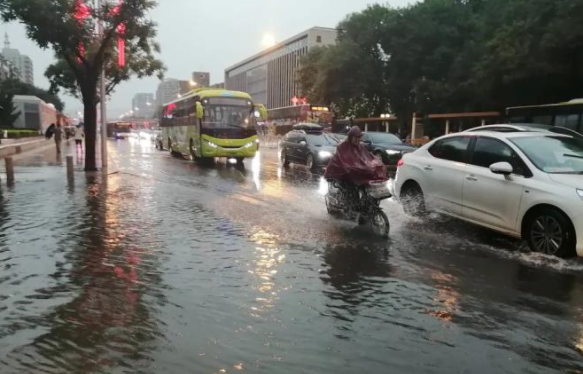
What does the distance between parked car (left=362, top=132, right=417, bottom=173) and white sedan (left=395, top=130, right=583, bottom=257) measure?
40.8 feet

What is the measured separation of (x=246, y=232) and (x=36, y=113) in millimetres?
56334

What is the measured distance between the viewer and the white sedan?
6473 millimetres

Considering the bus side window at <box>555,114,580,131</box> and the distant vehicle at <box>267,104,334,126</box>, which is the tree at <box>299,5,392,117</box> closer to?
the distant vehicle at <box>267,104,334,126</box>

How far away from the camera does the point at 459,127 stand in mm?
32469

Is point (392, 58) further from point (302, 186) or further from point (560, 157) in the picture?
point (560, 157)

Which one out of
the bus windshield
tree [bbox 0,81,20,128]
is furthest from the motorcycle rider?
tree [bbox 0,81,20,128]

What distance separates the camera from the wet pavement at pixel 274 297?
3.88 metres

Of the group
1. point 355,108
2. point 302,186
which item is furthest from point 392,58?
point 302,186

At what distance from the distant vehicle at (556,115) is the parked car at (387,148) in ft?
14.9

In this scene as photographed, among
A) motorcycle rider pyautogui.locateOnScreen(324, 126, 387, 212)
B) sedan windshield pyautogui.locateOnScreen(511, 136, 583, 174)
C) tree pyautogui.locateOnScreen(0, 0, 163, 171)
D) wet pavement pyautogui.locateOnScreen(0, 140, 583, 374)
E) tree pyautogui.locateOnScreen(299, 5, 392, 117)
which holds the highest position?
tree pyautogui.locateOnScreen(299, 5, 392, 117)

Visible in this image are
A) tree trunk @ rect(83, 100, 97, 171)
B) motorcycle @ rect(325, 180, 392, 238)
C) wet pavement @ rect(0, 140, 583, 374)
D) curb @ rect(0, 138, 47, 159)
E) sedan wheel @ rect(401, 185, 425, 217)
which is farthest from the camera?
curb @ rect(0, 138, 47, 159)

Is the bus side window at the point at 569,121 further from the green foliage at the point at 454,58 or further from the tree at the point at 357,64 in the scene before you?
the tree at the point at 357,64

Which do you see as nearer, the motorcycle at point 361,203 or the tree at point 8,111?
the motorcycle at point 361,203

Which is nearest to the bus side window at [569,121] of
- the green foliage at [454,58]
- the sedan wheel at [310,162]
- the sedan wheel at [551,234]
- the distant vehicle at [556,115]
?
the distant vehicle at [556,115]
